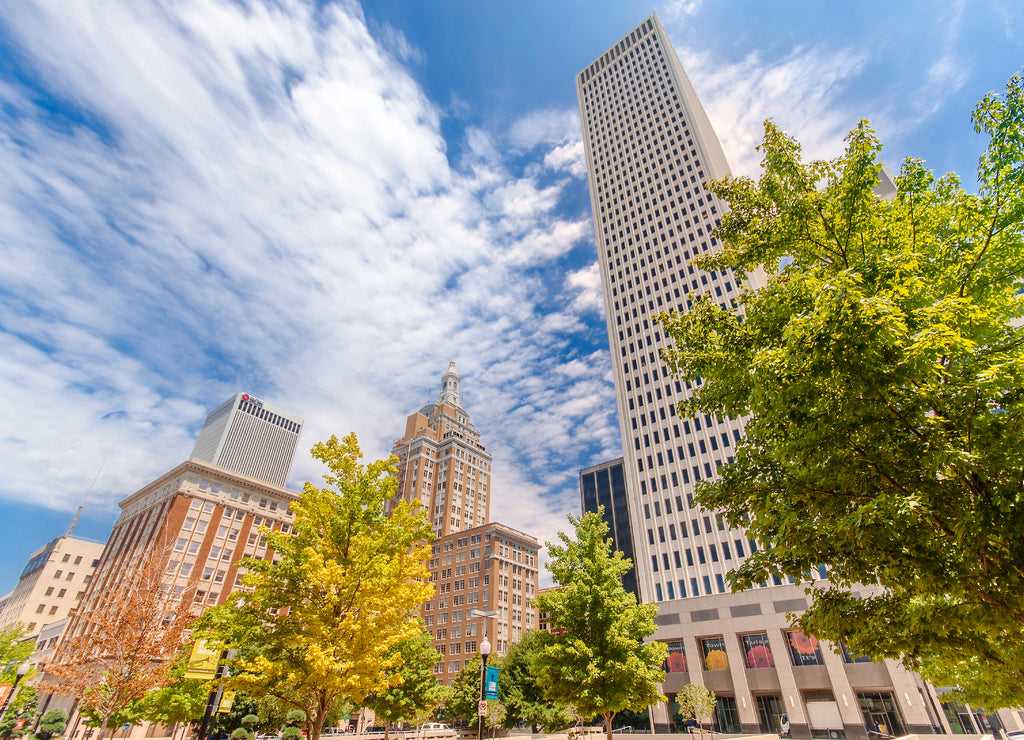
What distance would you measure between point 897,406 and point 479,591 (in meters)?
90.1

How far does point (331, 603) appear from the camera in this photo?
12984mm

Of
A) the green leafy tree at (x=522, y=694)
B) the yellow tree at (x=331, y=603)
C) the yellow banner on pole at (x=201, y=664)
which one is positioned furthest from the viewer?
the green leafy tree at (x=522, y=694)

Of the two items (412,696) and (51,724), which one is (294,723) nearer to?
(51,724)

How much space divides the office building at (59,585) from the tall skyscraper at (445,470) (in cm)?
6485

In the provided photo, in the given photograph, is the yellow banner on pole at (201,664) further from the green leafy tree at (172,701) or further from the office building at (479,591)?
the office building at (479,591)

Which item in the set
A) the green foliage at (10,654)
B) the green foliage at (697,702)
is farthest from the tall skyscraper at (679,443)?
the green foliage at (10,654)

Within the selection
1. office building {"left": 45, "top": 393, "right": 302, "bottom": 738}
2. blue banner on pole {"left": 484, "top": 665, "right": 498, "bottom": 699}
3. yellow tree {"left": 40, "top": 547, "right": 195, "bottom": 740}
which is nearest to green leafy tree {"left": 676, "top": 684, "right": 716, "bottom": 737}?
blue banner on pole {"left": 484, "top": 665, "right": 498, "bottom": 699}

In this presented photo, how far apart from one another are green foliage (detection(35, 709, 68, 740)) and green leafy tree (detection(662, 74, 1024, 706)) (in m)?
58.5

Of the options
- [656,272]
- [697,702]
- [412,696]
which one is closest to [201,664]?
[412,696]

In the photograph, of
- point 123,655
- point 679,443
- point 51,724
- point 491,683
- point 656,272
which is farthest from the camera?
point 656,272

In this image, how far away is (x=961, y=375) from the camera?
270 inches

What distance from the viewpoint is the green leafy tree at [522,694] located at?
43.4m

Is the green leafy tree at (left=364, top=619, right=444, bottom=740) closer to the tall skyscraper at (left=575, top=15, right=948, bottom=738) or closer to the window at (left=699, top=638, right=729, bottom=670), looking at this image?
the tall skyscraper at (left=575, top=15, right=948, bottom=738)

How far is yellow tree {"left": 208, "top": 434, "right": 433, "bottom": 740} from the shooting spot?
41.0ft
